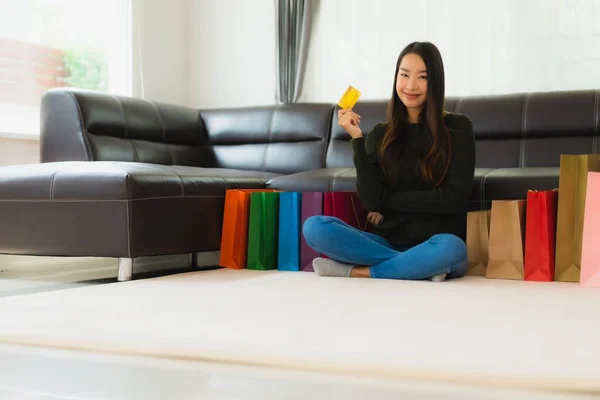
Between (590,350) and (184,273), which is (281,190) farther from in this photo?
(590,350)

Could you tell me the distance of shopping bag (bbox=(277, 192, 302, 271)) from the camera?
302cm

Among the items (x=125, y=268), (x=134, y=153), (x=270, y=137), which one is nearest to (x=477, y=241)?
(x=125, y=268)

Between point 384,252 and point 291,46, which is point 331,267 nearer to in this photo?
point 384,252

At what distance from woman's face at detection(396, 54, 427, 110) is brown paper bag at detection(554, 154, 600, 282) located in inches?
22.0

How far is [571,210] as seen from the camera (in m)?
2.58

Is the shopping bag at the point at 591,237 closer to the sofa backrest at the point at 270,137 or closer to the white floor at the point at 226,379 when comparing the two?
the white floor at the point at 226,379

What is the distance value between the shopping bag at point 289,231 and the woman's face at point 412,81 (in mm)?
637

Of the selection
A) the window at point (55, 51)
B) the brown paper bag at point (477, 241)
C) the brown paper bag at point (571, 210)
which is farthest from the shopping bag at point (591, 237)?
the window at point (55, 51)

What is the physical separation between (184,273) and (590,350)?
6.00ft

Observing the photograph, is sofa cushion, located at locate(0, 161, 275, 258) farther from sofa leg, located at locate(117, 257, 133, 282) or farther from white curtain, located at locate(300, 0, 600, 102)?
white curtain, located at locate(300, 0, 600, 102)

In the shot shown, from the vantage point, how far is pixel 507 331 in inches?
65.2

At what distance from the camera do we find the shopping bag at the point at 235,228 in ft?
10.0

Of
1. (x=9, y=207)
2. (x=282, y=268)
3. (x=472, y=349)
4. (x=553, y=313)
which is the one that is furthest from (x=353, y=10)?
(x=472, y=349)

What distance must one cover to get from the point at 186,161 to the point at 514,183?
6.18 feet
